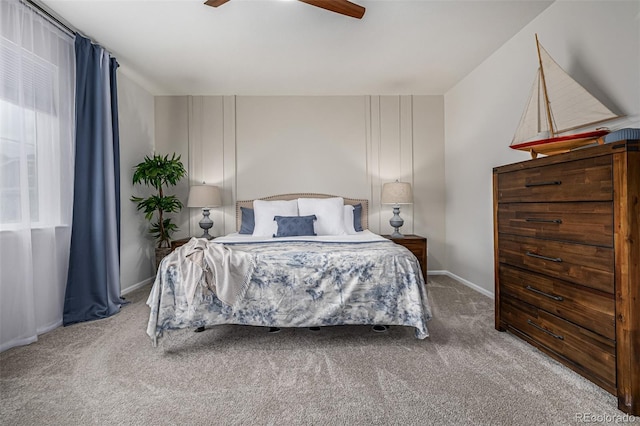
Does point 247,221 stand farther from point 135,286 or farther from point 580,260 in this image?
point 580,260

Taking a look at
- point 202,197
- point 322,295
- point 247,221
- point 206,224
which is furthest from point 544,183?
point 206,224

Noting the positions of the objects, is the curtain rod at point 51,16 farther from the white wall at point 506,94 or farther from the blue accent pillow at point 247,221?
the white wall at point 506,94

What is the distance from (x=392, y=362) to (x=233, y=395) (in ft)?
3.13

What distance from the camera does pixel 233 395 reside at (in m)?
1.65

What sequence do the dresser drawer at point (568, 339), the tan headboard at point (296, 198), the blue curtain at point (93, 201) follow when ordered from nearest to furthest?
the dresser drawer at point (568, 339)
the blue curtain at point (93, 201)
the tan headboard at point (296, 198)

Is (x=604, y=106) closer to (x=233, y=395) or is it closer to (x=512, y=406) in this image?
(x=512, y=406)

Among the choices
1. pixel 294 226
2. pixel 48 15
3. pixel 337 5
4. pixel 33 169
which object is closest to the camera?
pixel 337 5

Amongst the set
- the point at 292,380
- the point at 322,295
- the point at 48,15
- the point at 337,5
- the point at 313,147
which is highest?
the point at 48,15

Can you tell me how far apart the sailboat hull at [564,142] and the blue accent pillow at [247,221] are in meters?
3.00

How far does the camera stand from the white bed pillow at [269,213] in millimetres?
3838

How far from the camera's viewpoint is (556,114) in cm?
232

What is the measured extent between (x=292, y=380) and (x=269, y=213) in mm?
2412

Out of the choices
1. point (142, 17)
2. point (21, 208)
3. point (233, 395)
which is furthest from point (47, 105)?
point (233, 395)

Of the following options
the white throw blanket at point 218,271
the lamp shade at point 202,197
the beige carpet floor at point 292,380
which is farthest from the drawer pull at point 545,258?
the lamp shade at point 202,197
